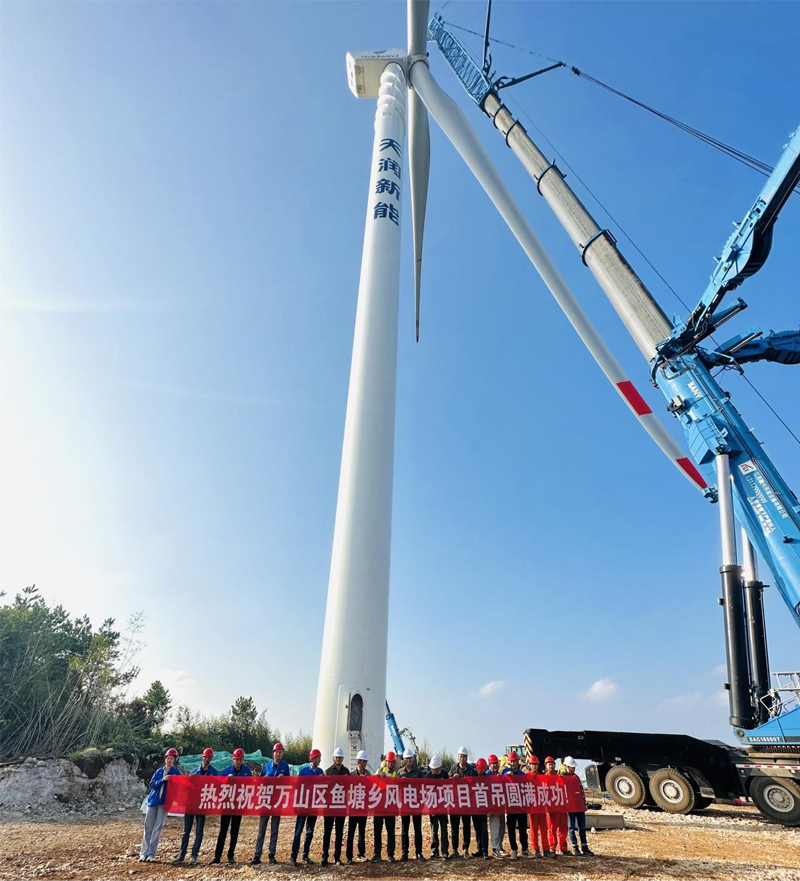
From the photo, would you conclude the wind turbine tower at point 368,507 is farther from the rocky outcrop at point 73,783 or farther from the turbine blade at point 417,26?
the rocky outcrop at point 73,783

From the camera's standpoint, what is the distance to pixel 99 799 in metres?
17.4

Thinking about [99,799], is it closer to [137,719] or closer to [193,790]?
[137,719]

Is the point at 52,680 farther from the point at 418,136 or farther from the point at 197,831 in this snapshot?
the point at 418,136

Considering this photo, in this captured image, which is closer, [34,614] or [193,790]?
[193,790]

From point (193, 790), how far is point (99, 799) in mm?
12195

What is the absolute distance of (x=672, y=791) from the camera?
44.2 ft

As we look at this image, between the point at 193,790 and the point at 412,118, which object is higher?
the point at 412,118

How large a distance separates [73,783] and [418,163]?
71.2 ft

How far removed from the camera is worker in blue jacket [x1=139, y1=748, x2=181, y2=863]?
795 centimetres

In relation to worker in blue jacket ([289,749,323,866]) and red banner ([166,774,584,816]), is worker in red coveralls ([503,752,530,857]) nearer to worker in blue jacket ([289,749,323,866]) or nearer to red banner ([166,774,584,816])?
red banner ([166,774,584,816])

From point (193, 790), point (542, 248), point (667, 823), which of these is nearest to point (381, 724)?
point (193, 790)

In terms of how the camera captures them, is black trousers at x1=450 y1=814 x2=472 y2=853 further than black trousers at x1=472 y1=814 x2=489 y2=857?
Yes

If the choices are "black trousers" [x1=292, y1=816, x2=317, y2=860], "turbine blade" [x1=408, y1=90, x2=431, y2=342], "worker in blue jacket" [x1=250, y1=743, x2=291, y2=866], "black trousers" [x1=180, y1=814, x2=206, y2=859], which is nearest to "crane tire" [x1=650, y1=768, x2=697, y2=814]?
"black trousers" [x1=292, y1=816, x2=317, y2=860]

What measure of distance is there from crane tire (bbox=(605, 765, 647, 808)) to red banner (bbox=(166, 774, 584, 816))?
637 centimetres
